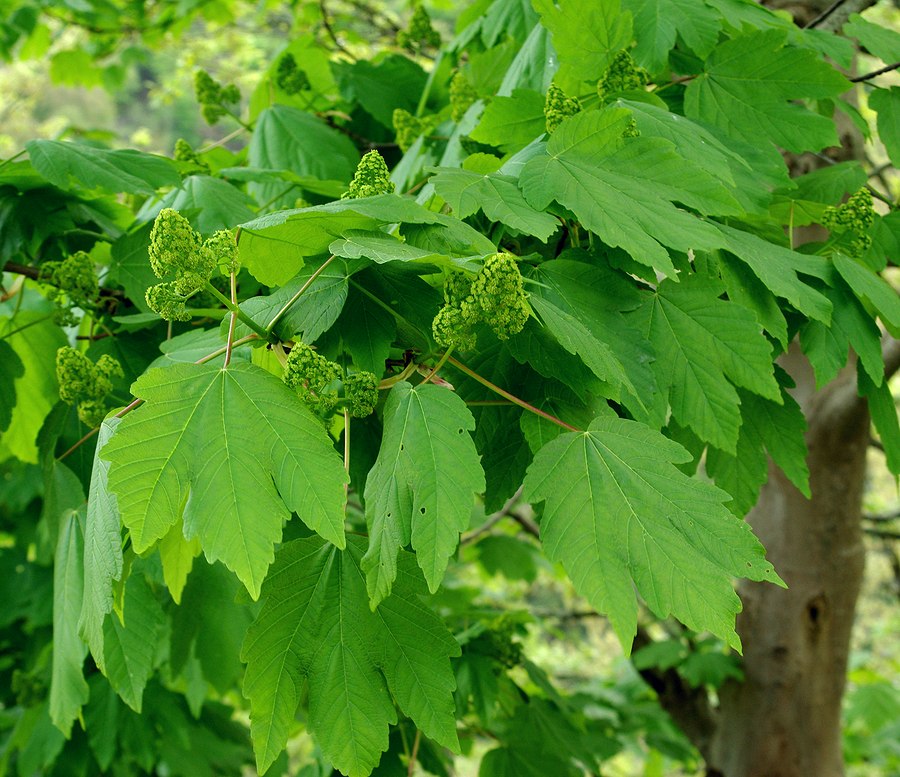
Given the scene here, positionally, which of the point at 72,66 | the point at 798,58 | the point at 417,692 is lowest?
the point at 72,66

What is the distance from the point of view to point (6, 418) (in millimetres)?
1505

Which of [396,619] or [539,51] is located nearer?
[396,619]

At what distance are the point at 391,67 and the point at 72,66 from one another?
8.49 ft

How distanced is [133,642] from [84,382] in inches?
17.0

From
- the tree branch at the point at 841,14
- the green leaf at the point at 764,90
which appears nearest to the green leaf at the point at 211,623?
the green leaf at the point at 764,90

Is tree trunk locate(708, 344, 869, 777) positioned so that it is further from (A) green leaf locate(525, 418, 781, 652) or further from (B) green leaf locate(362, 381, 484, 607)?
(B) green leaf locate(362, 381, 484, 607)

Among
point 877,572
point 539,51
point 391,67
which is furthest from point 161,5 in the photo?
point 877,572

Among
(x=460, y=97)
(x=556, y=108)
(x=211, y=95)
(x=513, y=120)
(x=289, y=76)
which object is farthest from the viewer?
(x=289, y=76)

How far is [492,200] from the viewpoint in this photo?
1.10 m

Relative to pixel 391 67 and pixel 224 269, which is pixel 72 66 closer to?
pixel 391 67

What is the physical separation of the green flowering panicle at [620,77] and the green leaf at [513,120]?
0.10 meters

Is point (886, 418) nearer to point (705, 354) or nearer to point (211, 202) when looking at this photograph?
point (705, 354)

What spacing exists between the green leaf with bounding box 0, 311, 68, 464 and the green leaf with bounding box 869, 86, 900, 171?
61.3 inches

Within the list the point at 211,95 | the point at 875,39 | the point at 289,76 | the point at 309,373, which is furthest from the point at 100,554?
the point at 875,39
